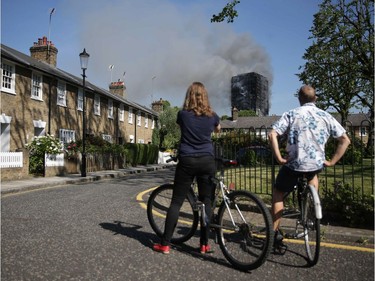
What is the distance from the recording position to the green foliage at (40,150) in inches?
603

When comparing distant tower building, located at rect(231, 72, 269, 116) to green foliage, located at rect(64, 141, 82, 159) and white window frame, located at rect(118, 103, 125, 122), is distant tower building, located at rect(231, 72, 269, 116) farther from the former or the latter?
green foliage, located at rect(64, 141, 82, 159)

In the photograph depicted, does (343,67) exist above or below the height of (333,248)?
above

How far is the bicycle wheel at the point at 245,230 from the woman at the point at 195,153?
0.95 feet

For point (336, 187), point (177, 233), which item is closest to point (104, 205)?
point (177, 233)

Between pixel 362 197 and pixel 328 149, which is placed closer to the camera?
pixel 362 197

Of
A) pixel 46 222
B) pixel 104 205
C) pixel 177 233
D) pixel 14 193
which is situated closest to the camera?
pixel 177 233

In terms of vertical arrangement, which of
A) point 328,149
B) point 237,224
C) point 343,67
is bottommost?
point 237,224

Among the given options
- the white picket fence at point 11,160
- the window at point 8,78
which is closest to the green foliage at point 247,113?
the window at point 8,78

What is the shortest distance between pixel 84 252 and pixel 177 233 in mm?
1264

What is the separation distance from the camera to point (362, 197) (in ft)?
16.5

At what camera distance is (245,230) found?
12.3ft

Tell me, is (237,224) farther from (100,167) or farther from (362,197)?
(100,167)

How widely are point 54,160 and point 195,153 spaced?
533 inches

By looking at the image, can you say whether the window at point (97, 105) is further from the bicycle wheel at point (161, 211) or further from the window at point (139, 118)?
the bicycle wheel at point (161, 211)
